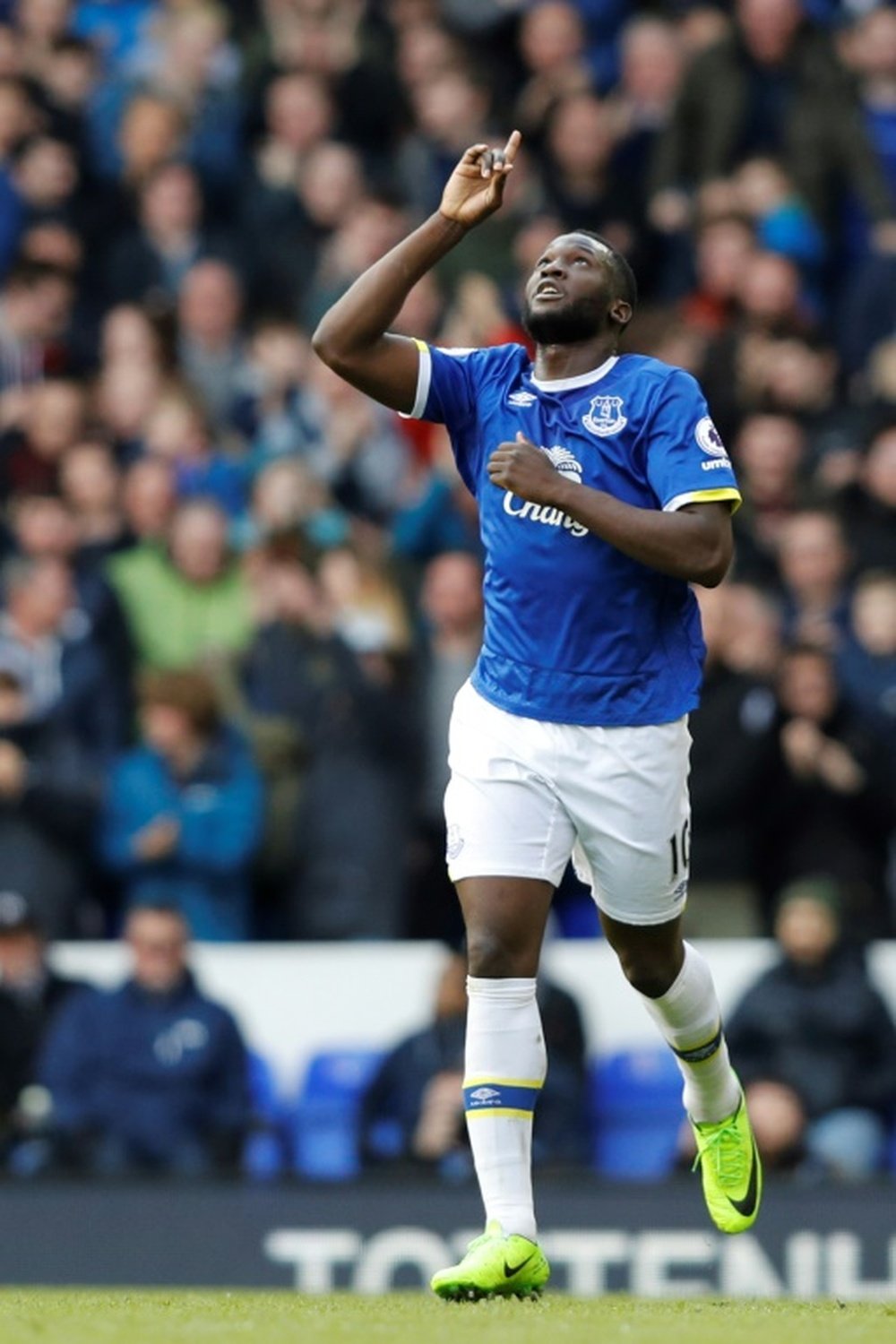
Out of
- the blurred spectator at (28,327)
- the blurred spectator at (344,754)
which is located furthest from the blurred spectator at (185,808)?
the blurred spectator at (28,327)

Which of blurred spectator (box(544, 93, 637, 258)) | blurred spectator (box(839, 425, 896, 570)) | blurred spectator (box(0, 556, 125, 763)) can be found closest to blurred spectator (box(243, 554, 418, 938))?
blurred spectator (box(0, 556, 125, 763))

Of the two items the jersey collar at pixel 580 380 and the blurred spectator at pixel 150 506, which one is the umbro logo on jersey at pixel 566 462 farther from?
the blurred spectator at pixel 150 506

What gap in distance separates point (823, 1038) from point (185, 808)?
9.12 ft

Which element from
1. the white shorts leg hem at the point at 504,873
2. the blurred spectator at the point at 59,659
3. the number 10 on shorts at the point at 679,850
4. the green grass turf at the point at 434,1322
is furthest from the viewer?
the blurred spectator at the point at 59,659

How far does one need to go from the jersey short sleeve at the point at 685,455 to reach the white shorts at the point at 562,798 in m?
0.64

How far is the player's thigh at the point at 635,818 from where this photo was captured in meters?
7.03

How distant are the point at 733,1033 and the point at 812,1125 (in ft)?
1.52

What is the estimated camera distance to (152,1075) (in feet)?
35.7

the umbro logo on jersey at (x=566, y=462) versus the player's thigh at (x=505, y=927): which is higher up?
the umbro logo on jersey at (x=566, y=462)

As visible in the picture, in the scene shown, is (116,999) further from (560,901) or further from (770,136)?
(770,136)

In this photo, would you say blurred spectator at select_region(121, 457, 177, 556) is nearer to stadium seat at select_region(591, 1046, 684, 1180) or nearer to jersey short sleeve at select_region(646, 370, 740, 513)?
stadium seat at select_region(591, 1046, 684, 1180)

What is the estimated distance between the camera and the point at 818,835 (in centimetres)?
1130

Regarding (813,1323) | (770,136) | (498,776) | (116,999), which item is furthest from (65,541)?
(813,1323)

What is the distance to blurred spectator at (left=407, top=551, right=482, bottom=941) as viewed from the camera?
38.1 feet
